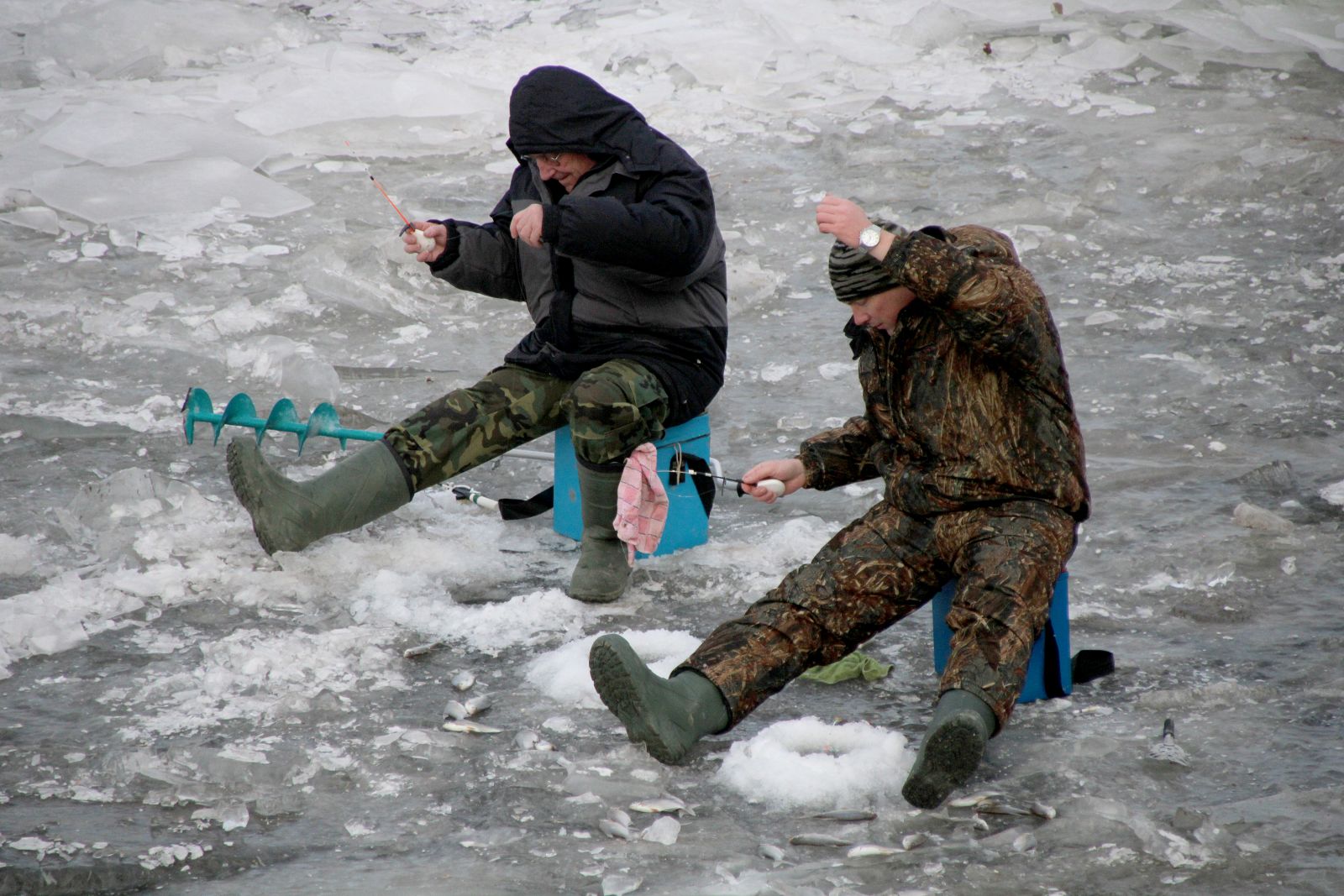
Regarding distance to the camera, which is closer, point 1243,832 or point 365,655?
point 1243,832

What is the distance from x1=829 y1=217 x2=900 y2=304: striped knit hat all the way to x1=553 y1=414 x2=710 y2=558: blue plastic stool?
0.99 meters

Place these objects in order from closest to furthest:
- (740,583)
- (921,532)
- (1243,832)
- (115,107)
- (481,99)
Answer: (1243,832) → (921,532) → (740,583) → (115,107) → (481,99)

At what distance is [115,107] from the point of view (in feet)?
26.2

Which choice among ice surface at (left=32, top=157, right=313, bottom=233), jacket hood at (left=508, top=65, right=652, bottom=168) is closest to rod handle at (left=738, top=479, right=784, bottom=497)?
jacket hood at (left=508, top=65, right=652, bottom=168)

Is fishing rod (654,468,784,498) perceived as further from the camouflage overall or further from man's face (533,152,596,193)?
man's face (533,152,596,193)

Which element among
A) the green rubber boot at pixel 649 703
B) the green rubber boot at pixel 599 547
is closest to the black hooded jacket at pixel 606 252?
the green rubber boot at pixel 599 547

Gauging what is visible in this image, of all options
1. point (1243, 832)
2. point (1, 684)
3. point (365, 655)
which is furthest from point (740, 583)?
point (1, 684)

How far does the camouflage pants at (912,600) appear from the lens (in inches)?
116

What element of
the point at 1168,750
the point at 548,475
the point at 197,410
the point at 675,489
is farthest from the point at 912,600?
the point at 197,410

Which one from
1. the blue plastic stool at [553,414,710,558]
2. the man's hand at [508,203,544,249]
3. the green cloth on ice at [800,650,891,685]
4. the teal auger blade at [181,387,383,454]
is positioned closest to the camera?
the green cloth on ice at [800,650,891,685]

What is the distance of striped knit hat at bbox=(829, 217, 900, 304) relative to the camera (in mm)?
3080

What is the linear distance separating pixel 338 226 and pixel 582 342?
3.26 meters

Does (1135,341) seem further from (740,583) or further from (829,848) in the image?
(829,848)

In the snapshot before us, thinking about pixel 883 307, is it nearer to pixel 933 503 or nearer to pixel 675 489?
pixel 933 503
